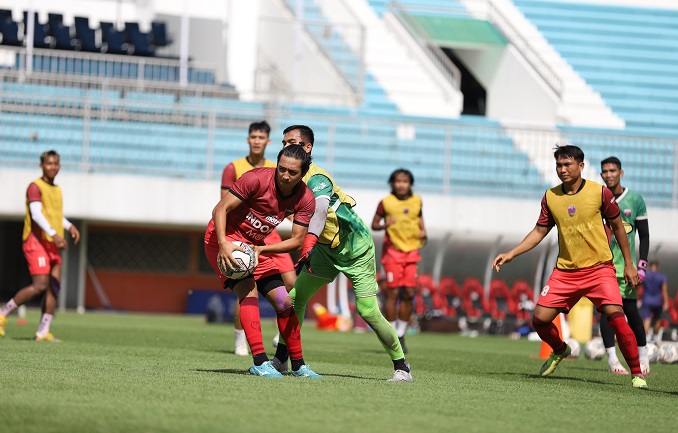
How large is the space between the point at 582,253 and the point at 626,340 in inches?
31.9

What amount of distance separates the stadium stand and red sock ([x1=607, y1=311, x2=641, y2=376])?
22.6 meters

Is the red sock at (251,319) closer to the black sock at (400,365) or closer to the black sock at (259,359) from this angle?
the black sock at (259,359)

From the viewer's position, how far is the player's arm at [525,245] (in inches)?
377

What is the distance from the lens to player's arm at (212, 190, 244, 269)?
8.11m

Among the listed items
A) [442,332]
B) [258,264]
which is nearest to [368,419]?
[258,264]

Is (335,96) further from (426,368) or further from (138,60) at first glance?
(426,368)

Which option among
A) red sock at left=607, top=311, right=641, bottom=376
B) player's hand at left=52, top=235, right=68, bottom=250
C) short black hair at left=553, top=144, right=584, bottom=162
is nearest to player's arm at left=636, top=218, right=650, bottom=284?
red sock at left=607, top=311, right=641, bottom=376

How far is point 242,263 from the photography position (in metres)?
8.20

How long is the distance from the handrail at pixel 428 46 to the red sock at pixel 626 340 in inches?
854

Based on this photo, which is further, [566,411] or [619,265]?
[619,265]

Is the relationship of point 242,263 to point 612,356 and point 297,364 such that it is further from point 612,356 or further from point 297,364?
point 612,356

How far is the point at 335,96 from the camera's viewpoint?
2738cm

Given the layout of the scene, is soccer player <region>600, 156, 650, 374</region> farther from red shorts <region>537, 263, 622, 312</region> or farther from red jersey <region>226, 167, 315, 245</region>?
red jersey <region>226, 167, 315, 245</region>

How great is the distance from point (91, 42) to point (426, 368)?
18651 mm
